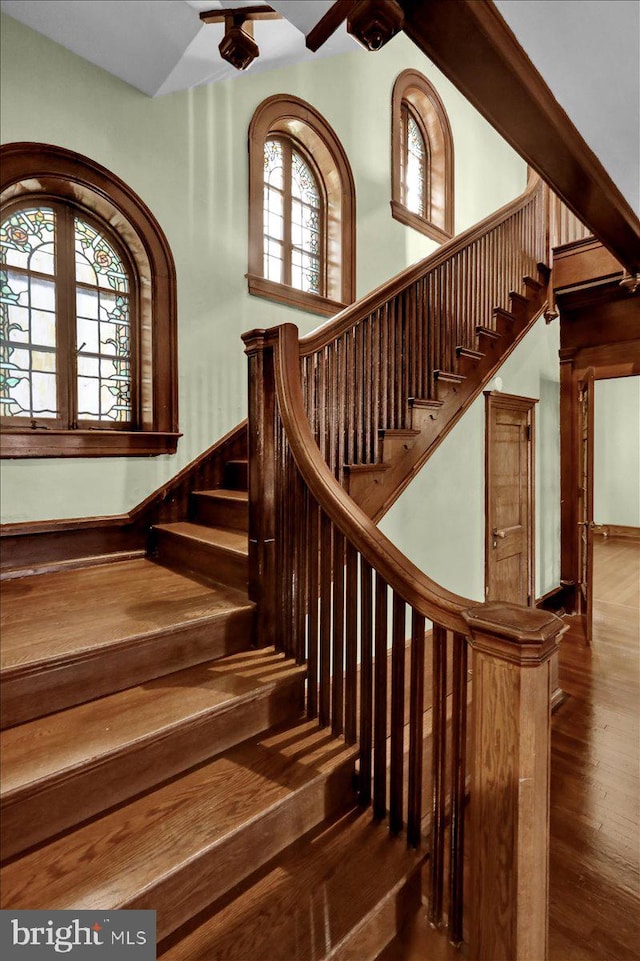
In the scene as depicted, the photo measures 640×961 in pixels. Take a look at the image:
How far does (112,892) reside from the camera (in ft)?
3.71

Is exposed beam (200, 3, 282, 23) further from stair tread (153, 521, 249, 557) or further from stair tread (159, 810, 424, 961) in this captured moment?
stair tread (159, 810, 424, 961)

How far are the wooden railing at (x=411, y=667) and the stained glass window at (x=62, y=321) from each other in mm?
1399

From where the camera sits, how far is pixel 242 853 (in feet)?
4.43

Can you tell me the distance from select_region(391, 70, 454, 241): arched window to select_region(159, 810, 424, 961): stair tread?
5098 mm

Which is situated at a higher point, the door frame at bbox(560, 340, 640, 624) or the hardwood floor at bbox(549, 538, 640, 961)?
the door frame at bbox(560, 340, 640, 624)

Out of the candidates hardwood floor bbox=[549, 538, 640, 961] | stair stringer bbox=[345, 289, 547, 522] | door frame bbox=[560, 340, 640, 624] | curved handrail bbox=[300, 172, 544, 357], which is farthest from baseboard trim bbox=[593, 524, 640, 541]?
curved handrail bbox=[300, 172, 544, 357]

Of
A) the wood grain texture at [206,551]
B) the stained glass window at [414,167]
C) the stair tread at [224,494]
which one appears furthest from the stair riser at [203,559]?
the stained glass window at [414,167]

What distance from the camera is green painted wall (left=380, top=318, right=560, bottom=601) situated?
3.31 meters

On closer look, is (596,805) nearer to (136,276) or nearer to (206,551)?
(206,551)

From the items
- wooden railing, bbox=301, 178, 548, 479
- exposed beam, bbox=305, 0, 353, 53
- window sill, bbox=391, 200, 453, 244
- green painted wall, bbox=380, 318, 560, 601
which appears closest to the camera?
exposed beam, bbox=305, 0, 353, 53

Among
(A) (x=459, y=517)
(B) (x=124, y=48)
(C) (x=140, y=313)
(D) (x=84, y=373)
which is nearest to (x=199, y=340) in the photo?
(C) (x=140, y=313)

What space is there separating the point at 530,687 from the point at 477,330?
2.95 meters

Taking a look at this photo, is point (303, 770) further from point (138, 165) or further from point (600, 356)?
A: point (600, 356)

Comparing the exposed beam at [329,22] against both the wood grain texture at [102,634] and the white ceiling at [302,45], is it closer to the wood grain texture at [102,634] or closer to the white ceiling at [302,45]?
the white ceiling at [302,45]
